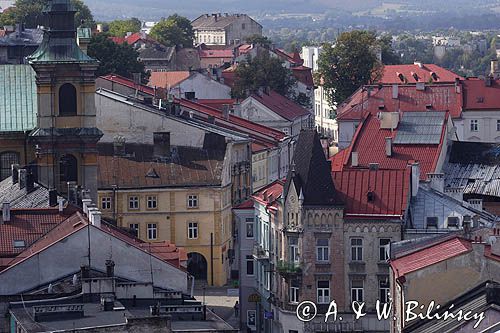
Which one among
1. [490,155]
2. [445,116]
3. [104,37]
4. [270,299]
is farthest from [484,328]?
[104,37]

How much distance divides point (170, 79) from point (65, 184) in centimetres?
7682

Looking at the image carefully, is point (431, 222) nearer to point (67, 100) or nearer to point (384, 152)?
point (384, 152)

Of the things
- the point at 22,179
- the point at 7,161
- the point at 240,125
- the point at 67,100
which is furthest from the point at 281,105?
the point at 22,179

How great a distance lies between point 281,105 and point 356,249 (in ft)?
242

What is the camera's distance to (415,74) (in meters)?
185

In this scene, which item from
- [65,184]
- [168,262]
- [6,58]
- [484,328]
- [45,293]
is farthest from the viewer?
[6,58]

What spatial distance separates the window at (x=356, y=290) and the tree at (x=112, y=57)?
78426 millimetres

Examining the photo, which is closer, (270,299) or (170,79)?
(270,299)

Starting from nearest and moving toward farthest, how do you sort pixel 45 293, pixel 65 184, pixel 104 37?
1. pixel 45 293
2. pixel 65 184
3. pixel 104 37

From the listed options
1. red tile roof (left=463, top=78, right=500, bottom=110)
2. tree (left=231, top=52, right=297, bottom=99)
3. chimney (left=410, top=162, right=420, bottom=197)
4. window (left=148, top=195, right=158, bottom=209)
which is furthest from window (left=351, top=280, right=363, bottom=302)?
tree (left=231, top=52, right=297, bottom=99)

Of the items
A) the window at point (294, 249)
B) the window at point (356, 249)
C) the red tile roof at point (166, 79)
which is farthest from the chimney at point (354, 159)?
the red tile roof at point (166, 79)

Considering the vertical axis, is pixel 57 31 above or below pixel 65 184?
above

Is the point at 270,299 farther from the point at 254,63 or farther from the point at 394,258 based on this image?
the point at 254,63

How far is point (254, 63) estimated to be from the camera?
6767 inches
